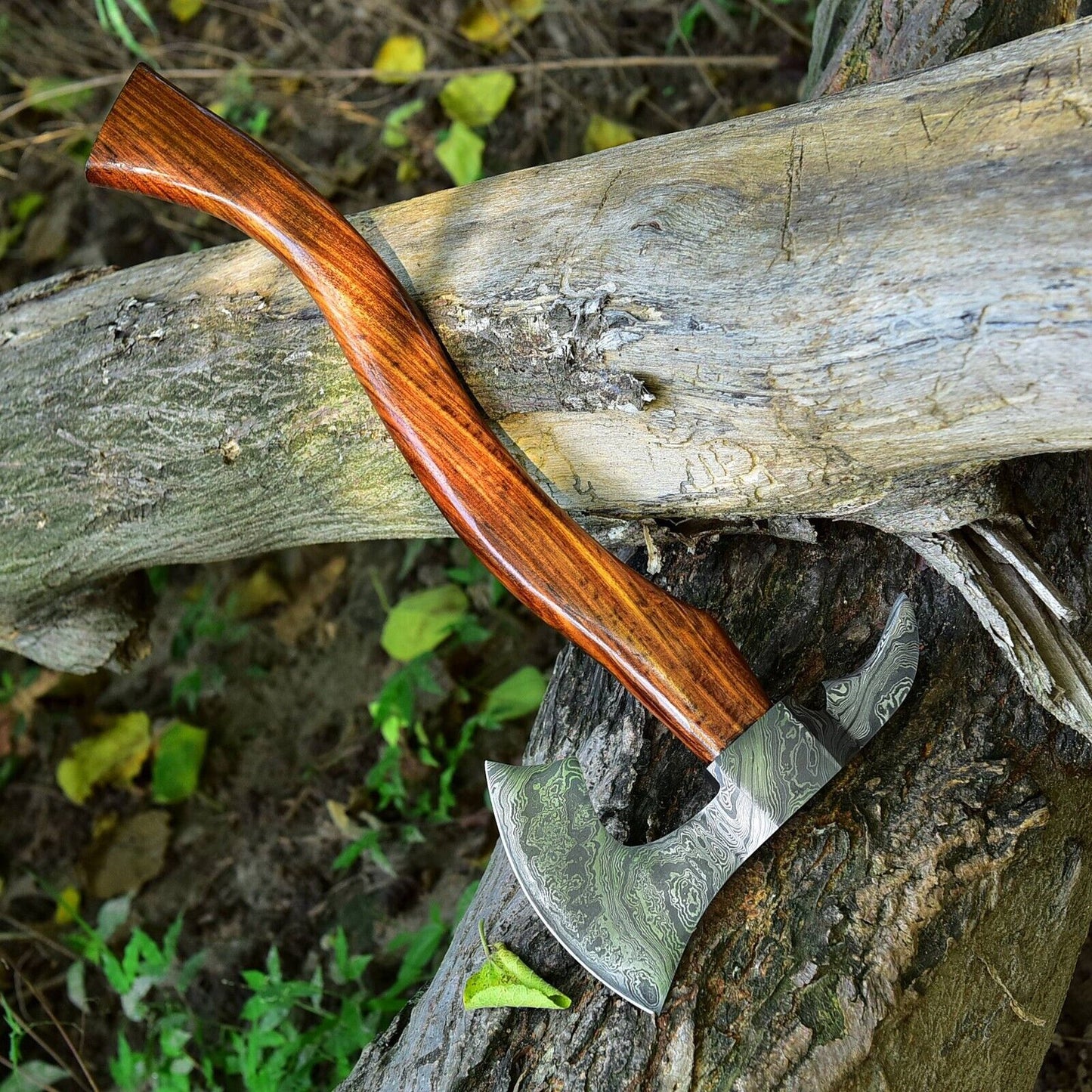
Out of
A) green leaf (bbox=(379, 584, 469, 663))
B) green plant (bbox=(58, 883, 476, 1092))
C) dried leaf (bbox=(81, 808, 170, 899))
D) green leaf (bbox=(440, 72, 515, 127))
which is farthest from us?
green leaf (bbox=(440, 72, 515, 127))

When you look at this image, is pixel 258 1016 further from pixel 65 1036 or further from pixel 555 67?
pixel 555 67

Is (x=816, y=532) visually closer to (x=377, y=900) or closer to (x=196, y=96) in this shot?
(x=377, y=900)

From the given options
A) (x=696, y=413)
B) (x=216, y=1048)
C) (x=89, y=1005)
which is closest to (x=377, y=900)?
(x=216, y=1048)

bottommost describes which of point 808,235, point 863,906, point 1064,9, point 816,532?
point 863,906

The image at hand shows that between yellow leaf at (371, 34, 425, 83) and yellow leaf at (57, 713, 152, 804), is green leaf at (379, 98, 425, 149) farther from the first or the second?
yellow leaf at (57, 713, 152, 804)

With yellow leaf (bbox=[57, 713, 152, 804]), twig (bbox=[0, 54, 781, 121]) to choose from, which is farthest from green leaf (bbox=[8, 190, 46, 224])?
yellow leaf (bbox=[57, 713, 152, 804])

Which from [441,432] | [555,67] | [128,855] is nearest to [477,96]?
[555,67]

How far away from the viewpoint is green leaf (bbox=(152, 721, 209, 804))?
303cm

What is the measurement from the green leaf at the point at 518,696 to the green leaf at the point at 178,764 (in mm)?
935

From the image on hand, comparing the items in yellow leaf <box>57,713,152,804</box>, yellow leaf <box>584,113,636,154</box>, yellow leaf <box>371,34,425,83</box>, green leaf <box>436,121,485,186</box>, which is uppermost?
yellow leaf <box>371,34,425,83</box>

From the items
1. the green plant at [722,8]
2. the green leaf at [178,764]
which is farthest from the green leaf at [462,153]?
the green leaf at [178,764]

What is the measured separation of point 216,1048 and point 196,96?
340cm

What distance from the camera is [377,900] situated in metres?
2.70

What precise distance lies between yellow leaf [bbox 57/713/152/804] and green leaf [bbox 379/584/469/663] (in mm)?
887
